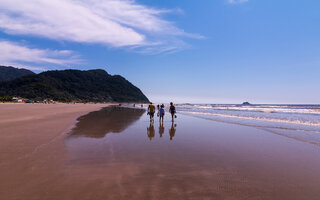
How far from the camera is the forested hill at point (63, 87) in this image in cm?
11118

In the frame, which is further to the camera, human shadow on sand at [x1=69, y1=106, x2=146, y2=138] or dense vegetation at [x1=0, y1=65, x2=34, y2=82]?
dense vegetation at [x1=0, y1=65, x2=34, y2=82]

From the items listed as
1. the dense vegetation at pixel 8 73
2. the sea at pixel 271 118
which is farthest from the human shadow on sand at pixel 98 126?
the dense vegetation at pixel 8 73

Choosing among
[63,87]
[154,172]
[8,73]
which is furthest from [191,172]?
[8,73]

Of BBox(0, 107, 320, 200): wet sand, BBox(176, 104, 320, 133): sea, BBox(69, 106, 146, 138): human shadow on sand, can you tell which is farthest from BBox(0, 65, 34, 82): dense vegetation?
BBox(0, 107, 320, 200): wet sand

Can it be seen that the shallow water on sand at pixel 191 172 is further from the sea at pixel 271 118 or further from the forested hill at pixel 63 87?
the forested hill at pixel 63 87

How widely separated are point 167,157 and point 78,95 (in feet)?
517

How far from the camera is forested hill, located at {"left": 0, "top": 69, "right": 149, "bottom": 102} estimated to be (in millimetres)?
111175

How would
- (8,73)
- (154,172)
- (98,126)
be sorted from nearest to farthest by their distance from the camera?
(154,172), (98,126), (8,73)

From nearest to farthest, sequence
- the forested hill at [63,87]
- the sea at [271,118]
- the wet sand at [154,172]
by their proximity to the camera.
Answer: the wet sand at [154,172] < the sea at [271,118] < the forested hill at [63,87]

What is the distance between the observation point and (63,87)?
144 meters

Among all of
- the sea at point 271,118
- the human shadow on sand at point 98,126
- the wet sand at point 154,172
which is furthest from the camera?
the sea at point 271,118

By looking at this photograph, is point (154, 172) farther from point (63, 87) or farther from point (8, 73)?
point (8, 73)

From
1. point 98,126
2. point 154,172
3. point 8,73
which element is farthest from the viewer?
point 8,73

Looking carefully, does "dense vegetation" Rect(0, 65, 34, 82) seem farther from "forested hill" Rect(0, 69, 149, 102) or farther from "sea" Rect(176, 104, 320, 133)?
"sea" Rect(176, 104, 320, 133)
